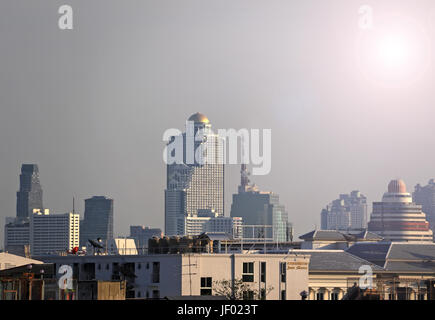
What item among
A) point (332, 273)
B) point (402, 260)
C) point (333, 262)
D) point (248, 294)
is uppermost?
point (333, 262)

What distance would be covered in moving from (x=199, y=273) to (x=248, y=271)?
6.59 meters

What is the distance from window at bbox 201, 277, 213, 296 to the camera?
126 metres

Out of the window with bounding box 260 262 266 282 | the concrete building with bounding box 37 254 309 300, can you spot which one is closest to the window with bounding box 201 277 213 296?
the concrete building with bounding box 37 254 309 300

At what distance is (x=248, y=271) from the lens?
5103 inches

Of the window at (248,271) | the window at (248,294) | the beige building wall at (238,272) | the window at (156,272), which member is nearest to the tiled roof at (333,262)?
the beige building wall at (238,272)

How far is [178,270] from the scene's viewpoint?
126 m

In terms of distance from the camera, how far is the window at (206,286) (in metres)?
126

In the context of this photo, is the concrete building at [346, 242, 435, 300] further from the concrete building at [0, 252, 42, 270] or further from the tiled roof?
the concrete building at [0, 252, 42, 270]

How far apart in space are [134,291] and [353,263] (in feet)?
172

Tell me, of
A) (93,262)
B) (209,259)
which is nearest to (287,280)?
(209,259)

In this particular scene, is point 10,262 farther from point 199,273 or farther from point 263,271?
point 263,271

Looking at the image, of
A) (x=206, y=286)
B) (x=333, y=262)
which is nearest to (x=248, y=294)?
(x=206, y=286)
